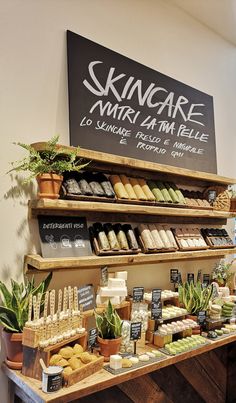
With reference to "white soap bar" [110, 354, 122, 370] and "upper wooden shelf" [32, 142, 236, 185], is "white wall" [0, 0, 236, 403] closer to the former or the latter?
"upper wooden shelf" [32, 142, 236, 185]

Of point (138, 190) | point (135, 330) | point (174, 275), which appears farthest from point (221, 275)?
point (135, 330)

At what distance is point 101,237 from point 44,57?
1171 mm

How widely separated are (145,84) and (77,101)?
70cm

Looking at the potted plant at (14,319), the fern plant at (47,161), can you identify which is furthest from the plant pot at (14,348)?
the fern plant at (47,161)

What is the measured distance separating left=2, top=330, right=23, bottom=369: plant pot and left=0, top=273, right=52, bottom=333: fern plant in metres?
0.03

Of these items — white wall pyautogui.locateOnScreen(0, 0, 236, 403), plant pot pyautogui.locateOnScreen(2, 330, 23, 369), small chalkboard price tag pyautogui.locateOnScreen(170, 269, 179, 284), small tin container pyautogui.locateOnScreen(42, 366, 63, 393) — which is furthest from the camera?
small chalkboard price tag pyautogui.locateOnScreen(170, 269, 179, 284)

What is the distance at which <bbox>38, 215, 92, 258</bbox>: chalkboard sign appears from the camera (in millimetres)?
1886

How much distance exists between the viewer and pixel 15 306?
5.52 ft

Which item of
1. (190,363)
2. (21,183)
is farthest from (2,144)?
(190,363)

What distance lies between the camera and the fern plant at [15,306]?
1.64 meters

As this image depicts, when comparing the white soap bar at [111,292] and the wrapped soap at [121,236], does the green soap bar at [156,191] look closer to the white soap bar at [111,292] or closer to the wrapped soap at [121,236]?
the wrapped soap at [121,236]

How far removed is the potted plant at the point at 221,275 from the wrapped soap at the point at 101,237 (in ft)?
4.12

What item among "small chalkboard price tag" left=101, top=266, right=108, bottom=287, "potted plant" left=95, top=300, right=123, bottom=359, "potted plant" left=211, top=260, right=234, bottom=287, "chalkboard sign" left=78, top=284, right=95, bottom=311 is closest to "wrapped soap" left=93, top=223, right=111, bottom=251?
"small chalkboard price tag" left=101, top=266, right=108, bottom=287

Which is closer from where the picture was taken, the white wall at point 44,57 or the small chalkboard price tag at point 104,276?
the white wall at point 44,57
